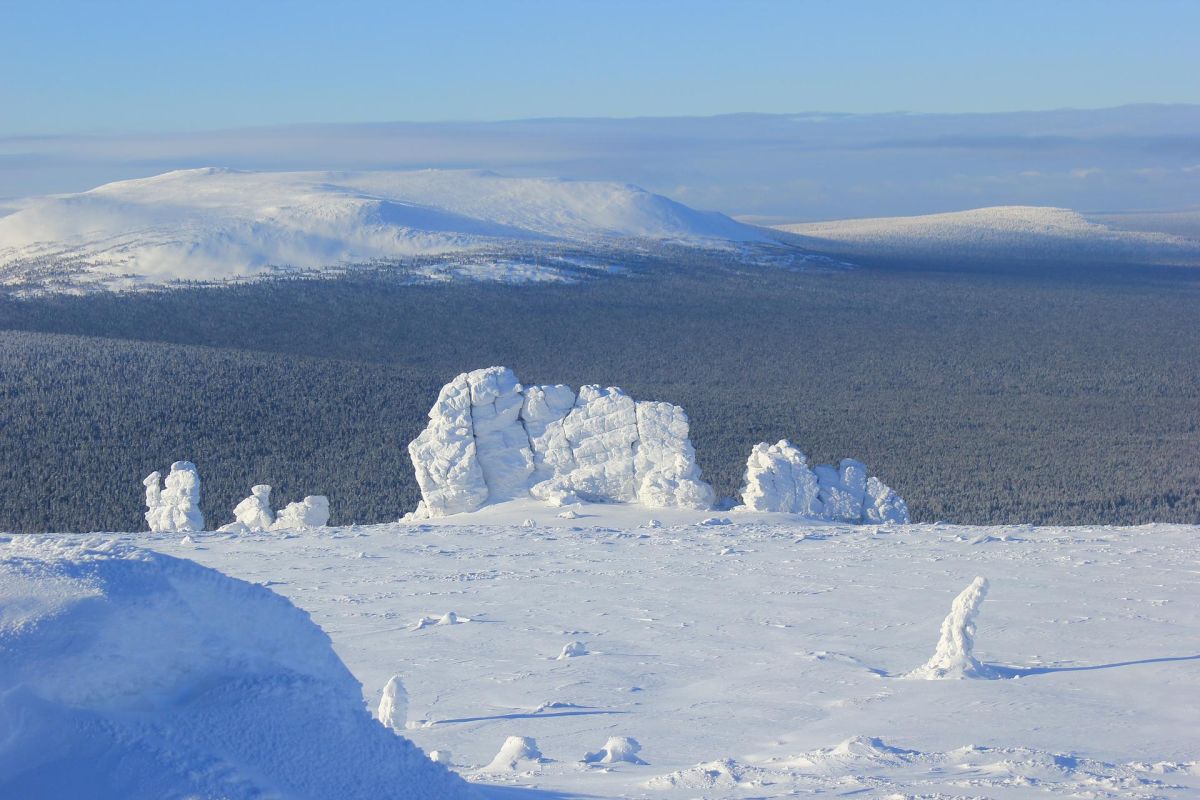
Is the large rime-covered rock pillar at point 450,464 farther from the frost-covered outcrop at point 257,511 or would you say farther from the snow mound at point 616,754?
the snow mound at point 616,754

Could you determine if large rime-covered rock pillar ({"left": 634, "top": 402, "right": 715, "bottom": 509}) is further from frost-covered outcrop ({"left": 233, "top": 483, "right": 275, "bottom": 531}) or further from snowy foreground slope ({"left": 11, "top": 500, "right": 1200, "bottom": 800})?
frost-covered outcrop ({"left": 233, "top": 483, "right": 275, "bottom": 531})

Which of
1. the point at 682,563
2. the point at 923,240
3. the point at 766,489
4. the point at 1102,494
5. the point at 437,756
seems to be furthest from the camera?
the point at 923,240

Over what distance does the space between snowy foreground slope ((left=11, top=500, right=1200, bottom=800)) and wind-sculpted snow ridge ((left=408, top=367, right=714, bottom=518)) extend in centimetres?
337

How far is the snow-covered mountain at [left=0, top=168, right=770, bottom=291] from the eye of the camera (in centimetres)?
11181

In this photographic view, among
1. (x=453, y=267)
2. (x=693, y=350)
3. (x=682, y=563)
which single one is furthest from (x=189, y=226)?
(x=682, y=563)

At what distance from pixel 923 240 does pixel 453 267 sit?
94776 mm

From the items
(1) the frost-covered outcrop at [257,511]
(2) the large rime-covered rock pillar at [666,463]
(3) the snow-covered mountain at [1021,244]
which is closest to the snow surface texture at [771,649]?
(2) the large rime-covered rock pillar at [666,463]

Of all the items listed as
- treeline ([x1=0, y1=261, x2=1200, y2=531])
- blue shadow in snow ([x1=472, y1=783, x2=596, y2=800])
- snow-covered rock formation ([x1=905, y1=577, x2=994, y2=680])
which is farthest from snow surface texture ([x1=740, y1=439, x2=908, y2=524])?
blue shadow in snow ([x1=472, y1=783, x2=596, y2=800])

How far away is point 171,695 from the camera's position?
575 centimetres

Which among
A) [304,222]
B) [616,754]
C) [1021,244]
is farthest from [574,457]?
[1021,244]

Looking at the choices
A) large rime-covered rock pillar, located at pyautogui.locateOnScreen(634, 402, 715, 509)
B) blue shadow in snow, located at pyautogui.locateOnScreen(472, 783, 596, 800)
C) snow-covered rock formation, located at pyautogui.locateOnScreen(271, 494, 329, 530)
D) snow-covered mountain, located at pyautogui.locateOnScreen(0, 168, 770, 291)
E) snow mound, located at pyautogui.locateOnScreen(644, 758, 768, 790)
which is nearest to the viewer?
blue shadow in snow, located at pyautogui.locateOnScreen(472, 783, 596, 800)

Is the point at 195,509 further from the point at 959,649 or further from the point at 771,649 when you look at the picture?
the point at 959,649

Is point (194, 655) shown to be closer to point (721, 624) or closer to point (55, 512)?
point (721, 624)

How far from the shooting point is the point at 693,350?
2921 inches
